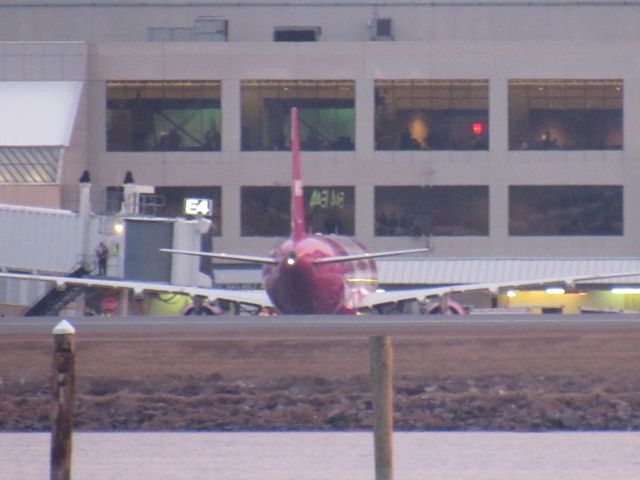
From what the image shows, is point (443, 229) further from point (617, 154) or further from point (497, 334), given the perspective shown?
point (497, 334)

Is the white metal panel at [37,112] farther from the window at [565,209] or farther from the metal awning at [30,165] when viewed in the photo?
the window at [565,209]

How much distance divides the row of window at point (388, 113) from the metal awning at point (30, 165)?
14.4ft

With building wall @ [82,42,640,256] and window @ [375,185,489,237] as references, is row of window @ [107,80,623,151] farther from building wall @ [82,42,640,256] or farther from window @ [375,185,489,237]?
window @ [375,185,489,237]

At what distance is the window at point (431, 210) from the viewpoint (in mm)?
57625

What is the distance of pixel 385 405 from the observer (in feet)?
33.0

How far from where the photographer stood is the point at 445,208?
5769cm

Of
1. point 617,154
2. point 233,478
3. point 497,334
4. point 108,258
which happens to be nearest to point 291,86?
point 617,154

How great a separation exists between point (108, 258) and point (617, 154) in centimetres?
2421

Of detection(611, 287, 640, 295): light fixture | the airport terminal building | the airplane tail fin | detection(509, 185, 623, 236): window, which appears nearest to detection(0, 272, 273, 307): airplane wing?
the airplane tail fin

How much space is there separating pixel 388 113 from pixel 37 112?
14.2 meters

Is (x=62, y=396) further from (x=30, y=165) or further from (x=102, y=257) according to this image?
(x=30, y=165)

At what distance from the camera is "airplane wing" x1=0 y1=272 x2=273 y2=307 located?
39.2m

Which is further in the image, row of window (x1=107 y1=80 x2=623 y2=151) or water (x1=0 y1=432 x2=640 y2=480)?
row of window (x1=107 y1=80 x2=623 y2=151)

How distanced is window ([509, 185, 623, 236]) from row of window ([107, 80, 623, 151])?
5.92 ft
